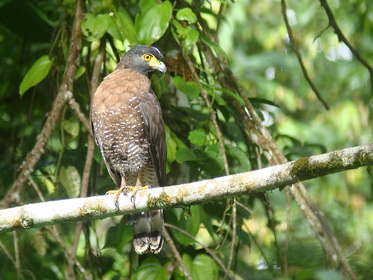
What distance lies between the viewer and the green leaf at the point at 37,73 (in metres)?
4.32

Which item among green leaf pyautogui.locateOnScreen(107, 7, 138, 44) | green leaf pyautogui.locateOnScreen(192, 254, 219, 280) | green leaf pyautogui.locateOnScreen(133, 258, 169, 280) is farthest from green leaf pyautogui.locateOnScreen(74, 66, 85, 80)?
green leaf pyautogui.locateOnScreen(192, 254, 219, 280)

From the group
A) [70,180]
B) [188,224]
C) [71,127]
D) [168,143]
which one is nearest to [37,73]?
[71,127]

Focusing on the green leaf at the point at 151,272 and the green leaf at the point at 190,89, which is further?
the green leaf at the point at 190,89

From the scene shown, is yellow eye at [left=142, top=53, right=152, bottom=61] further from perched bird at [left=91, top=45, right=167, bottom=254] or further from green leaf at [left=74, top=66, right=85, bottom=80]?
green leaf at [left=74, top=66, right=85, bottom=80]

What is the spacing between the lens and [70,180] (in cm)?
439

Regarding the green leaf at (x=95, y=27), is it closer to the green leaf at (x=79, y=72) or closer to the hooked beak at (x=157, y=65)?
the green leaf at (x=79, y=72)

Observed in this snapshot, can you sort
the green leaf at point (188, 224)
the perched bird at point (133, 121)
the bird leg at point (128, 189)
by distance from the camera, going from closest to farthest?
the bird leg at point (128, 189) < the green leaf at point (188, 224) < the perched bird at point (133, 121)

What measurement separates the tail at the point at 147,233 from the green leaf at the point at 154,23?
3.92 feet

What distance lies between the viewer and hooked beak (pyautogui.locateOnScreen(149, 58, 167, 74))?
4492 mm

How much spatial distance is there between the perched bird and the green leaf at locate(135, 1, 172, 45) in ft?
1.14

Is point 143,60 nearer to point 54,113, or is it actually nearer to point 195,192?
point 54,113

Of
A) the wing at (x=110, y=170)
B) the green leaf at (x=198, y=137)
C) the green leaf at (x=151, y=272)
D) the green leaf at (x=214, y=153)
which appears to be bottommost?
the green leaf at (x=151, y=272)

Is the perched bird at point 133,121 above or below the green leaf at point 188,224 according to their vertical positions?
above

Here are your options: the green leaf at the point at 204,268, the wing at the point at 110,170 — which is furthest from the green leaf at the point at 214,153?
the wing at the point at 110,170
